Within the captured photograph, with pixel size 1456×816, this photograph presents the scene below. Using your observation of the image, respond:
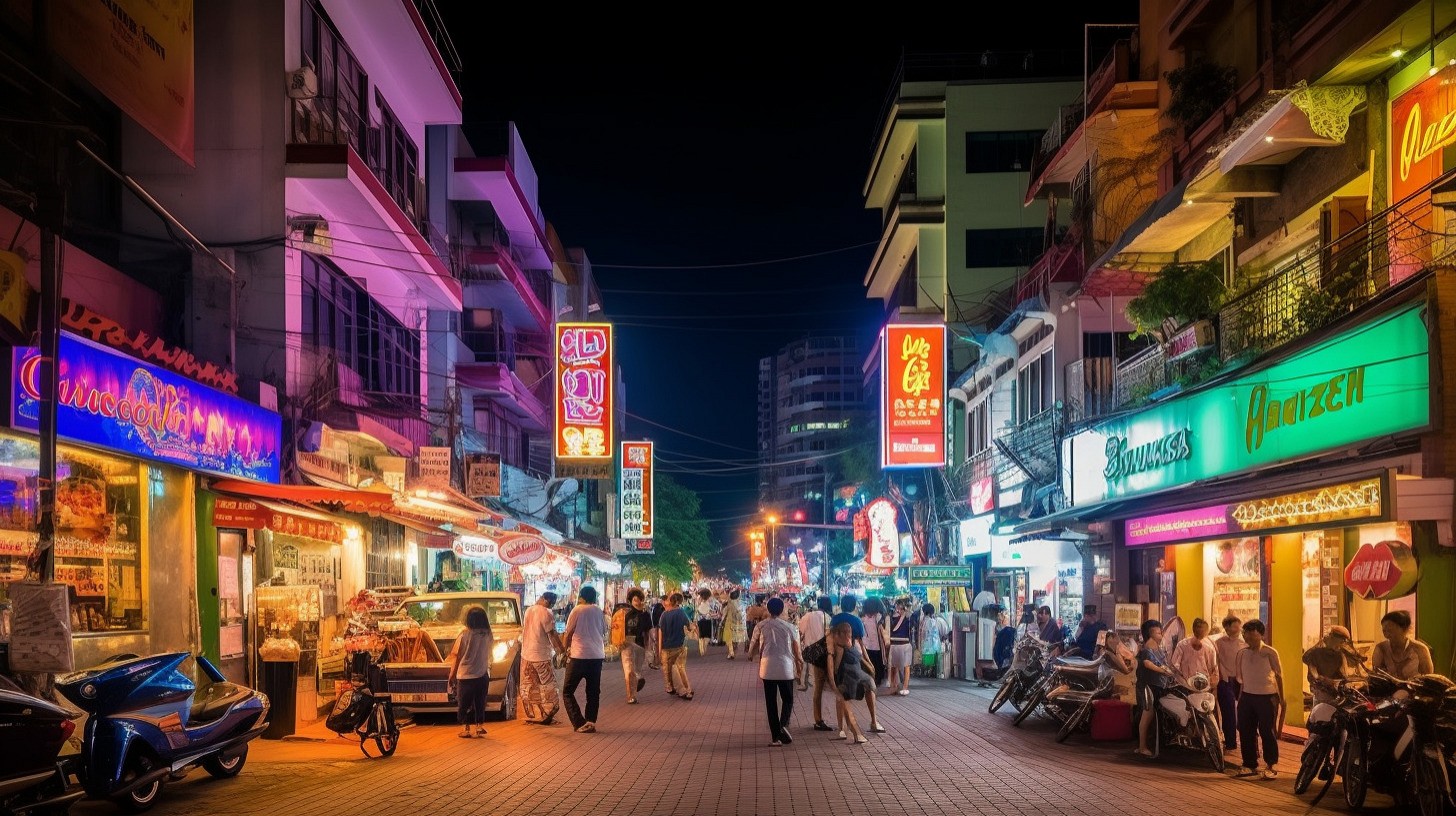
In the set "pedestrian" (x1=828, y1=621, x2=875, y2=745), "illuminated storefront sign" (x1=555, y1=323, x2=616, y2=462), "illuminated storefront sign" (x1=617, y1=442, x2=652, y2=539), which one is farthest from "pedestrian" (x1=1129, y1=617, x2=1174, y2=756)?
"illuminated storefront sign" (x1=617, y1=442, x2=652, y2=539)

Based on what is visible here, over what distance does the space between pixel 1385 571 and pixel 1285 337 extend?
170 inches

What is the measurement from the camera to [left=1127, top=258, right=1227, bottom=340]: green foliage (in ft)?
64.7

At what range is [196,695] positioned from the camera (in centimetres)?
1270

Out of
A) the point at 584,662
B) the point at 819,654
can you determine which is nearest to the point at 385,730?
the point at 584,662

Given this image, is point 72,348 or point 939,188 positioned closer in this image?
point 72,348

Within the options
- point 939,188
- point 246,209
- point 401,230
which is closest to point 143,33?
point 246,209

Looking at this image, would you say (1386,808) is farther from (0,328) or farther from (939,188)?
(939,188)

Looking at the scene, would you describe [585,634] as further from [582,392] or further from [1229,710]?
[582,392]

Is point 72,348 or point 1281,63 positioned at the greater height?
point 1281,63

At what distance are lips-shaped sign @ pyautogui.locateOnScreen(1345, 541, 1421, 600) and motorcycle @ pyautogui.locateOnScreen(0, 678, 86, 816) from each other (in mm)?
11591

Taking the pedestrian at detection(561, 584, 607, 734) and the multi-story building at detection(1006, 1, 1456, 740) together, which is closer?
the multi-story building at detection(1006, 1, 1456, 740)

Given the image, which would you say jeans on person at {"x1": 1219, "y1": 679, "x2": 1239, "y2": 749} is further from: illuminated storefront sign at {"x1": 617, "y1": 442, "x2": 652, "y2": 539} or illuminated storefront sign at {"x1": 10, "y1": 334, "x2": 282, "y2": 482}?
illuminated storefront sign at {"x1": 617, "y1": 442, "x2": 652, "y2": 539}

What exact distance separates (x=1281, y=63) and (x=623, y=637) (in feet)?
45.9

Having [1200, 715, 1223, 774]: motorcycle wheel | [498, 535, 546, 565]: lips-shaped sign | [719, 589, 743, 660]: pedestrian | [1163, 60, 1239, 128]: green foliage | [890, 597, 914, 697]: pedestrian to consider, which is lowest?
[719, 589, 743, 660]: pedestrian
